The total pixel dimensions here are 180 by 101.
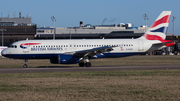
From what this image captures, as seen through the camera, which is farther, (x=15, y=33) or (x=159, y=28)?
(x=15, y=33)

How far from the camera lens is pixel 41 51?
37375mm

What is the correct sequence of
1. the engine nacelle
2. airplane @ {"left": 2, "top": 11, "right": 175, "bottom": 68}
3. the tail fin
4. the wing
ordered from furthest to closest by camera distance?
the tail fin → airplane @ {"left": 2, "top": 11, "right": 175, "bottom": 68} → the wing → the engine nacelle

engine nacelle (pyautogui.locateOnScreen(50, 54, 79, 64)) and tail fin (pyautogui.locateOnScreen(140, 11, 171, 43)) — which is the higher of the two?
tail fin (pyautogui.locateOnScreen(140, 11, 171, 43))

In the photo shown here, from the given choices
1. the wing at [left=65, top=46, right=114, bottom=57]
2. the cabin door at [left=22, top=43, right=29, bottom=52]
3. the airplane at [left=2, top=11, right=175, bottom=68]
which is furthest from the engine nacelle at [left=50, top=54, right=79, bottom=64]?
the cabin door at [left=22, top=43, right=29, bottom=52]

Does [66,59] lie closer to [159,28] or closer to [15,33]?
[159,28]

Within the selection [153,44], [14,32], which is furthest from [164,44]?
[14,32]

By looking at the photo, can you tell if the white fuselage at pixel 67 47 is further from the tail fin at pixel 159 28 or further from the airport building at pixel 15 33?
the airport building at pixel 15 33

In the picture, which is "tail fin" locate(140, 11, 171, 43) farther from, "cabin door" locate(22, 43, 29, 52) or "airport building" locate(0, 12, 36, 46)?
"airport building" locate(0, 12, 36, 46)

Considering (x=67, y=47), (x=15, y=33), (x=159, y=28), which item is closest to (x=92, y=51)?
(x=67, y=47)

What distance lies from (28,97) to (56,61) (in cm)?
2177

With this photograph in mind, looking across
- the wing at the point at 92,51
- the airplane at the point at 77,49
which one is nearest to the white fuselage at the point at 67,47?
the airplane at the point at 77,49

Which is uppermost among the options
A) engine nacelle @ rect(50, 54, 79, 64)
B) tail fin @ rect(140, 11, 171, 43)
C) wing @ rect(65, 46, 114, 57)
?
tail fin @ rect(140, 11, 171, 43)

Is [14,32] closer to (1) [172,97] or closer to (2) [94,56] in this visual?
(2) [94,56]

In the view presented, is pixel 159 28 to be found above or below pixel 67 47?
above
